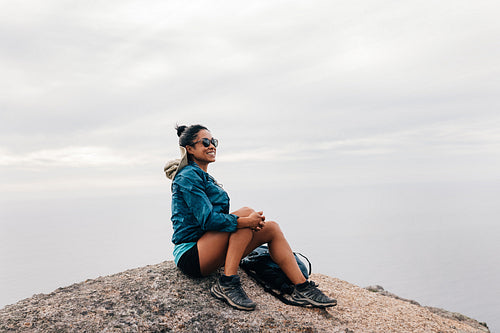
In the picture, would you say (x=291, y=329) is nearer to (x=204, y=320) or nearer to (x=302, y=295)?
(x=302, y=295)

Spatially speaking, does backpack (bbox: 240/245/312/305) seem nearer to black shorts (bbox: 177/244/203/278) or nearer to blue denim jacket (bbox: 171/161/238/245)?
black shorts (bbox: 177/244/203/278)

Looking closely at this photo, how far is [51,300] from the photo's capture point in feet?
16.9

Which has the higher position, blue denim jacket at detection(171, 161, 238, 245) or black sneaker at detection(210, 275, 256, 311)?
blue denim jacket at detection(171, 161, 238, 245)

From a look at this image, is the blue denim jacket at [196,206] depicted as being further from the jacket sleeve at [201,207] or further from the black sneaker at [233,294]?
the black sneaker at [233,294]

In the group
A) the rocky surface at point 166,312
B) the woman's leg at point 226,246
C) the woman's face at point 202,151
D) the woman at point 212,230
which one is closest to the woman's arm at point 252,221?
the woman at point 212,230

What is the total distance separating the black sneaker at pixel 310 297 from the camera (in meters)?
5.17

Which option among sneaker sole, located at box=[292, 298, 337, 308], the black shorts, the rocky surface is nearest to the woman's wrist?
the black shorts

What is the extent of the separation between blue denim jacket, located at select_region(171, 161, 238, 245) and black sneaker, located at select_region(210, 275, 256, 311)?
2.31ft

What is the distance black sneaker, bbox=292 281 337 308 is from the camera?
17.0 ft

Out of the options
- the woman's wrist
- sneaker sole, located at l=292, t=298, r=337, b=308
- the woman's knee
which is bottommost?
sneaker sole, located at l=292, t=298, r=337, b=308

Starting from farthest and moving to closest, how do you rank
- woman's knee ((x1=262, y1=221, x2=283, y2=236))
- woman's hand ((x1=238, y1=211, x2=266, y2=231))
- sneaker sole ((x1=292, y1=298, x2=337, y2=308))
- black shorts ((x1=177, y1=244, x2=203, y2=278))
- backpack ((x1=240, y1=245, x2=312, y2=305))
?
backpack ((x1=240, y1=245, x2=312, y2=305)), sneaker sole ((x1=292, y1=298, x2=337, y2=308)), woman's knee ((x1=262, y1=221, x2=283, y2=236)), black shorts ((x1=177, y1=244, x2=203, y2=278)), woman's hand ((x1=238, y1=211, x2=266, y2=231))

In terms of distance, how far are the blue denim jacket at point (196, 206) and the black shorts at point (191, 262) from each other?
16cm

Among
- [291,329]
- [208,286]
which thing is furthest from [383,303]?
[208,286]

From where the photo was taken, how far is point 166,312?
15.5 ft
